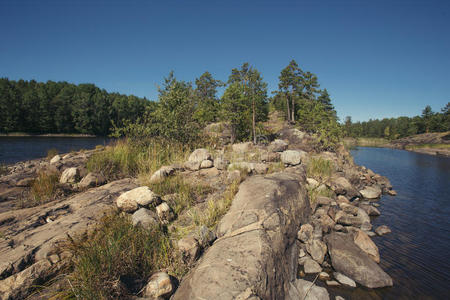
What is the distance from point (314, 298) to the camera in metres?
3.56

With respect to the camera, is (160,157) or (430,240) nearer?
(430,240)

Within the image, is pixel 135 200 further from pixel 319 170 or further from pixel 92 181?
pixel 319 170

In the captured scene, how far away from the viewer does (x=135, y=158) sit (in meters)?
8.39

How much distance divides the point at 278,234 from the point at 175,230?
219 centimetres

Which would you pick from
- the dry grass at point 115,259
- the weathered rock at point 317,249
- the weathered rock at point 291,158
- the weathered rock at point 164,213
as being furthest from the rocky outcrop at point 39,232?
the weathered rock at point 291,158

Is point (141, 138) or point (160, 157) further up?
point (141, 138)

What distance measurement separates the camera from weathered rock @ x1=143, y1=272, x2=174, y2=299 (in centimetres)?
270

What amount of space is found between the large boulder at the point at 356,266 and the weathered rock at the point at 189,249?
11.3 feet

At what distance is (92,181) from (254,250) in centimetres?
597

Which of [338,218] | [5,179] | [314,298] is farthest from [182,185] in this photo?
[5,179]

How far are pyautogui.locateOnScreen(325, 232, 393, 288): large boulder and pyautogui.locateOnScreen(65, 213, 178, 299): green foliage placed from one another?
3833mm

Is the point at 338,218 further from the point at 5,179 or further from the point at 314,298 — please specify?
the point at 5,179

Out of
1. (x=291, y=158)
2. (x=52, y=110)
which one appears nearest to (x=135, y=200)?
(x=291, y=158)

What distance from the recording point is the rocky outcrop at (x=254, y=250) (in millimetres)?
2553
